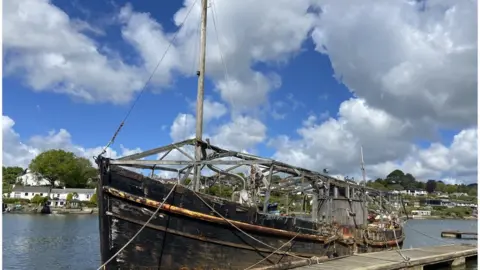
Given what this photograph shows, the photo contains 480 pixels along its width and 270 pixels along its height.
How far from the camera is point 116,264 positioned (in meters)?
13.2

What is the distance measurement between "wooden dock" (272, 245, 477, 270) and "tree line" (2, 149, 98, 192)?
99215mm

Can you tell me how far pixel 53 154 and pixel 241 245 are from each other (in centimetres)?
11132

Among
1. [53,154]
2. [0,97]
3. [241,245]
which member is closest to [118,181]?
[241,245]

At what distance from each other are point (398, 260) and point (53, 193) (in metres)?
109

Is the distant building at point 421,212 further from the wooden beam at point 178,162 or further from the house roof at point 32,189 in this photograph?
the wooden beam at point 178,162

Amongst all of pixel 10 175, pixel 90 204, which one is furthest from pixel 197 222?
pixel 10 175

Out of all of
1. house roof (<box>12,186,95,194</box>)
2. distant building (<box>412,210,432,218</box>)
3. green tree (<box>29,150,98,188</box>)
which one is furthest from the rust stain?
distant building (<box>412,210,432,218</box>)

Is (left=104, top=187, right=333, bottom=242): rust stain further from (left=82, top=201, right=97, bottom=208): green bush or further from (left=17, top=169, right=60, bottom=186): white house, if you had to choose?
(left=17, top=169, right=60, bottom=186): white house

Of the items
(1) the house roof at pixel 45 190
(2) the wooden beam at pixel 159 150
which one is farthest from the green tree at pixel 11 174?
(2) the wooden beam at pixel 159 150

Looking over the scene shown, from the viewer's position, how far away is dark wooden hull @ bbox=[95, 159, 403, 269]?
13.2 m

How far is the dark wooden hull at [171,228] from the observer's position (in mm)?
13164

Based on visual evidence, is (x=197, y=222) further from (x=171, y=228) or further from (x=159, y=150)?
(x=159, y=150)

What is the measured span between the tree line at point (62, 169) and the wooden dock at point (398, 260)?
99.2m

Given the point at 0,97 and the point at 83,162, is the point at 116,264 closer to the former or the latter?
the point at 0,97
